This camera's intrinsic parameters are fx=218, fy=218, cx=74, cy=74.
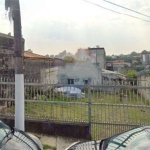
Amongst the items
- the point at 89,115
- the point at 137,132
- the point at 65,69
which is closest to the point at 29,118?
the point at 89,115

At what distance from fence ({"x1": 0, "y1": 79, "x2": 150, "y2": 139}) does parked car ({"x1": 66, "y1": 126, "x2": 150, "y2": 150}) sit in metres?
2.40

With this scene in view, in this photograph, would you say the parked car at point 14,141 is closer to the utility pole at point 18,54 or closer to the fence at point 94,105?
the utility pole at point 18,54

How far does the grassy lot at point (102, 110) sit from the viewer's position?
18.1ft

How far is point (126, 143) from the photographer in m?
2.84

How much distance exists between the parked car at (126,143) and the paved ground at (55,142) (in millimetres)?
2425

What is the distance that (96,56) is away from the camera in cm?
3647

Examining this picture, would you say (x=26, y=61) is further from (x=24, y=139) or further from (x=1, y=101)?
(x=24, y=139)

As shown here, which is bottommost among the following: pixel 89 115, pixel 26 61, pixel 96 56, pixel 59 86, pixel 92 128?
pixel 92 128

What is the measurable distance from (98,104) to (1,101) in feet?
9.74

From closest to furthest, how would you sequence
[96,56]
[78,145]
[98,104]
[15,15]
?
[78,145], [15,15], [98,104], [96,56]

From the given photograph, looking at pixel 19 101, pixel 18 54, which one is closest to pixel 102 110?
pixel 19 101

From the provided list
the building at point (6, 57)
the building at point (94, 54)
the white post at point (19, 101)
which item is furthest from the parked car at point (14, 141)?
the building at point (94, 54)

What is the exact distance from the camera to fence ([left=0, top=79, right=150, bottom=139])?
5.51 m

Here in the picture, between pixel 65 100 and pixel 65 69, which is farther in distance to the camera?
pixel 65 69
